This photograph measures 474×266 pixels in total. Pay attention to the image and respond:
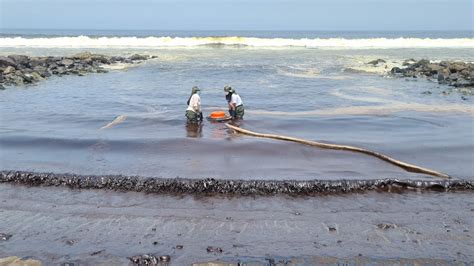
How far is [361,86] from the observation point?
24266 millimetres

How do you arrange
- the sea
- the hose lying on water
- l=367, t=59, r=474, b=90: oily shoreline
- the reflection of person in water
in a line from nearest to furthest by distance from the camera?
the hose lying on water
the sea
the reflection of person in water
l=367, t=59, r=474, b=90: oily shoreline

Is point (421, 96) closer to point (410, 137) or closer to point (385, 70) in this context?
point (410, 137)

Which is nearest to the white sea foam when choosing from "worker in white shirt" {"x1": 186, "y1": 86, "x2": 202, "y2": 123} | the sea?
the sea

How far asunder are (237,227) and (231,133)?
20.4 feet

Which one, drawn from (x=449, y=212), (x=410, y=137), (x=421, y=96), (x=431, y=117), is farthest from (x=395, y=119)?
(x=449, y=212)

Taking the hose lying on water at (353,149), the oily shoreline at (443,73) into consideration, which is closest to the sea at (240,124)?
the hose lying on water at (353,149)

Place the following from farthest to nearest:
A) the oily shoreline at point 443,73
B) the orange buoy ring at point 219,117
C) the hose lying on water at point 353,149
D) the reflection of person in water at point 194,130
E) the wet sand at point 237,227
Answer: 1. the oily shoreline at point 443,73
2. the orange buoy ring at point 219,117
3. the reflection of person in water at point 194,130
4. the hose lying on water at point 353,149
5. the wet sand at point 237,227

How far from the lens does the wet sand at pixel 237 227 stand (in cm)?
620

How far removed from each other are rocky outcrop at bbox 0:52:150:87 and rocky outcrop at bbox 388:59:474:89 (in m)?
18.2

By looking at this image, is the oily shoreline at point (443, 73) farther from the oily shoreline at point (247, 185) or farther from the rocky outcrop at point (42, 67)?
the rocky outcrop at point (42, 67)

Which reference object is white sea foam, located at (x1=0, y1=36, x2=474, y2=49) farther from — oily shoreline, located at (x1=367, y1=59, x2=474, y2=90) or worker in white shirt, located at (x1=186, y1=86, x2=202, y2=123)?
worker in white shirt, located at (x1=186, y1=86, x2=202, y2=123)

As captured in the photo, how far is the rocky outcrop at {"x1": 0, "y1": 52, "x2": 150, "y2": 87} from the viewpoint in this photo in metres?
24.8

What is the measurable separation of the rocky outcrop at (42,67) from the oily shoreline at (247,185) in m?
15.6

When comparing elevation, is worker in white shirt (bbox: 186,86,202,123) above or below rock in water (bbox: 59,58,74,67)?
below
